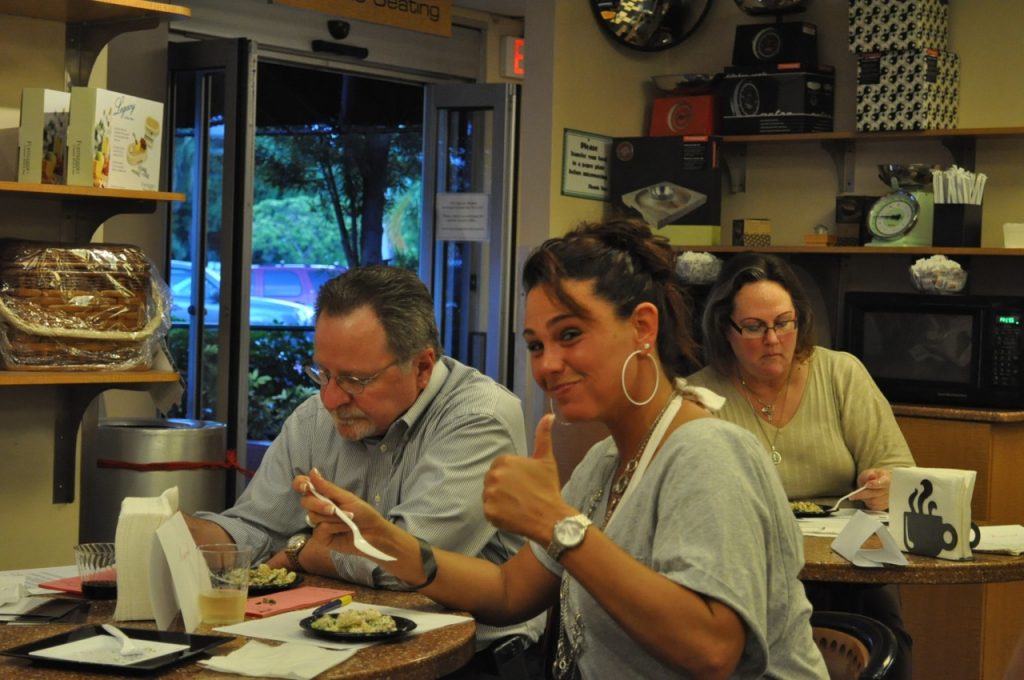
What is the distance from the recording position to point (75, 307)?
339cm

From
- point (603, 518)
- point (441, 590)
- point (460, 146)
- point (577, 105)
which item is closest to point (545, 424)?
point (603, 518)

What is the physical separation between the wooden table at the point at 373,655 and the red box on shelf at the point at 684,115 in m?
3.96

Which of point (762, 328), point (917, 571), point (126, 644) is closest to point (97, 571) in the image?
point (126, 644)

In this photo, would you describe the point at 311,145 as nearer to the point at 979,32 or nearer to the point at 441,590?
the point at 979,32

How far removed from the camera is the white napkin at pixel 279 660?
5.88 ft

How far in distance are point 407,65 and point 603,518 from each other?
4.82 meters

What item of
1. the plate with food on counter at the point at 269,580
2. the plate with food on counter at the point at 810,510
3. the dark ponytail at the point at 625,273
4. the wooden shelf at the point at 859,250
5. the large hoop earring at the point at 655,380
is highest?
the wooden shelf at the point at 859,250

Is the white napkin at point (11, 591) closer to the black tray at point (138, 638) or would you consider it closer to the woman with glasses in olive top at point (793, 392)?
the black tray at point (138, 638)

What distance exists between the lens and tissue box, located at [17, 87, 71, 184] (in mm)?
3360

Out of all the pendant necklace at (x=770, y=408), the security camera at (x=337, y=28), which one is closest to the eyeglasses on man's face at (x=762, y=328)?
the pendant necklace at (x=770, y=408)

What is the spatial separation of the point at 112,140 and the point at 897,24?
317cm

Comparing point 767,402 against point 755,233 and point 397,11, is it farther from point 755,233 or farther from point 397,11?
point 397,11

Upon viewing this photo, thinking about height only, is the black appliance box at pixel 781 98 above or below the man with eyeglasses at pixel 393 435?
above

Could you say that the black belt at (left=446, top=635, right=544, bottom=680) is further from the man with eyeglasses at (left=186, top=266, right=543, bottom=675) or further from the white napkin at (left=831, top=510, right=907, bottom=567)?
the white napkin at (left=831, top=510, right=907, bottom=567)
